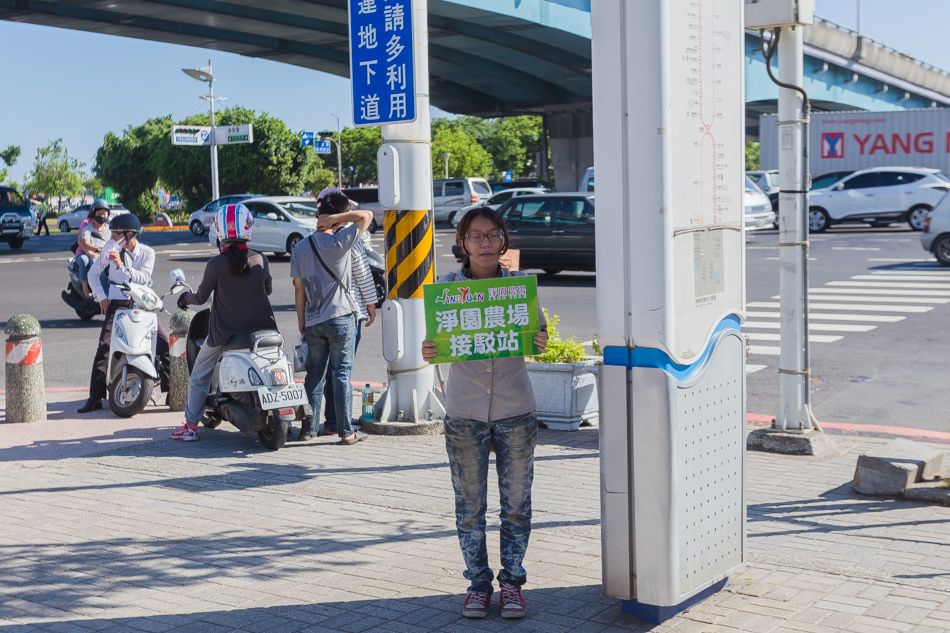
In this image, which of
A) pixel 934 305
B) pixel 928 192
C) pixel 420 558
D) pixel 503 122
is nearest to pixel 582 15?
pixel 928 192

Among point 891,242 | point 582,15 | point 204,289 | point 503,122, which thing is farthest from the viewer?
point 503,122

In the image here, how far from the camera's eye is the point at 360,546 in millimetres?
5578

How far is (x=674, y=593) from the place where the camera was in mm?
4293

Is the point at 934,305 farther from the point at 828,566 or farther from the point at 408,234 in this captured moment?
the point at 828,566

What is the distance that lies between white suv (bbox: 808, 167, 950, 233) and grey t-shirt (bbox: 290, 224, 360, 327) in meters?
24.4

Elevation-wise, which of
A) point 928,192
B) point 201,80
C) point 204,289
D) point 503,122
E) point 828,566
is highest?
point 503,122

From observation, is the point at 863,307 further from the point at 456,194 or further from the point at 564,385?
the point at 456,194

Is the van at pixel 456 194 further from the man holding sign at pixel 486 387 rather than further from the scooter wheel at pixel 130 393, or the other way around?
the man holding sign at pixel 486 387

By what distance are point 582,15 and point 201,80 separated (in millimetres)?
18050

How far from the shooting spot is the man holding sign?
174 inches

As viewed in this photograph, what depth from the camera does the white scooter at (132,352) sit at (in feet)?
28.9

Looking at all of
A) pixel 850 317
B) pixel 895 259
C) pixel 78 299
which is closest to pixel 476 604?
pixel 850 317

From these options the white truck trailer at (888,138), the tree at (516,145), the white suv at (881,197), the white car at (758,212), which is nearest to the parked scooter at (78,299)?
the white car at (758,212)

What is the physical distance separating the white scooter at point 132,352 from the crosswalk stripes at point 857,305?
6005 mm
